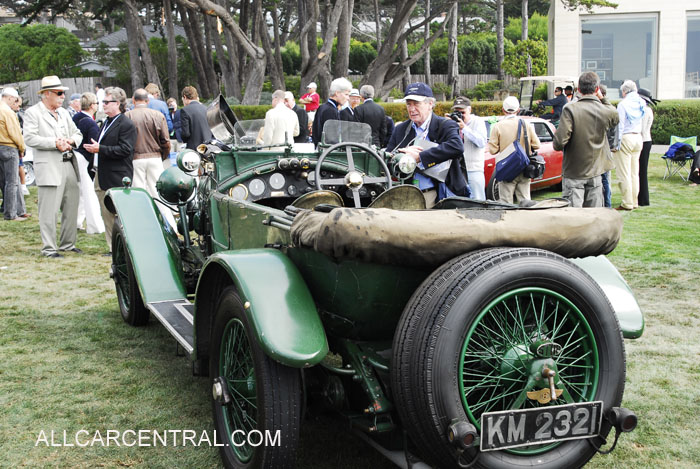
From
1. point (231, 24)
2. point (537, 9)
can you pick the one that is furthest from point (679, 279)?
point (537, 9)

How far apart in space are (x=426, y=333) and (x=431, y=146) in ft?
10.3

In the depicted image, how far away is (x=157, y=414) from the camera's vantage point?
398 cm

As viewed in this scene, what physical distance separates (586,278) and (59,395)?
128 inches

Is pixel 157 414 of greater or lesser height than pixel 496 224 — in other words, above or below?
below

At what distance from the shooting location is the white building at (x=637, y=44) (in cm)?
2556

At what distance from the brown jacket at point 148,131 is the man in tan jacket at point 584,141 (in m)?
4.74

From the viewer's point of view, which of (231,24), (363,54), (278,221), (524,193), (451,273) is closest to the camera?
(451,273)

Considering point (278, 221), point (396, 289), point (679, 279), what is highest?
point (278, 221)

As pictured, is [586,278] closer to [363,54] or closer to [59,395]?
[59,395]

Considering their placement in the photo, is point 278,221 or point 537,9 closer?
point 278,221

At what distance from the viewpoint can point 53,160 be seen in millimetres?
8117

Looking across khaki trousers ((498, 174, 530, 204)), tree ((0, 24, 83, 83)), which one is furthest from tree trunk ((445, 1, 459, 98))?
khaki trousers ((498, 174, 530, 204))

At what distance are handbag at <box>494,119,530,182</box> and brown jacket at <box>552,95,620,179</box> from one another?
591 millimetres

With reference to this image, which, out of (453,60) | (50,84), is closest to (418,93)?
(50,84)
